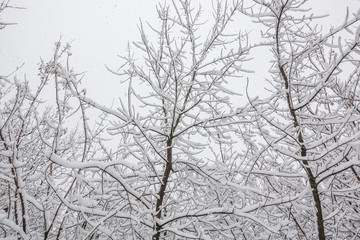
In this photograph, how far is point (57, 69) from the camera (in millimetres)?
2096

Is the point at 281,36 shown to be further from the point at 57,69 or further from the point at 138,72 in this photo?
the point at 57,69

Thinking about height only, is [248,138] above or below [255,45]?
below

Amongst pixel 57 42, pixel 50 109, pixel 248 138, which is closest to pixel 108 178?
pixel 57 42

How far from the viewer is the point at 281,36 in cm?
279

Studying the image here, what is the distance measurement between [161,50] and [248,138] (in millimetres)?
1640

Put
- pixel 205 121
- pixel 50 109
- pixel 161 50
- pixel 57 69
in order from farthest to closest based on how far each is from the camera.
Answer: pixel 50 109
pixel 161 50
pixel 205 121
pixel 57 69

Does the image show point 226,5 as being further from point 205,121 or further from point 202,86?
point 205,121

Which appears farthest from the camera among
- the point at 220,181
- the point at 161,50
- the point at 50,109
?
the point at 50,109

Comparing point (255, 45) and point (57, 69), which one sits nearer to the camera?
point (57, 69)

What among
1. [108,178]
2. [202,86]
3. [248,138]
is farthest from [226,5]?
[108,178]

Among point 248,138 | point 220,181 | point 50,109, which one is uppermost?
point 50,109

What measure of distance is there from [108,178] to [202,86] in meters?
1.47

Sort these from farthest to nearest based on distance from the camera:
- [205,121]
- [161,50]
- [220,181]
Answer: [161,50] < [205,121] < [220,181]

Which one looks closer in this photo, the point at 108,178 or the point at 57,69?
the point at 57,69
